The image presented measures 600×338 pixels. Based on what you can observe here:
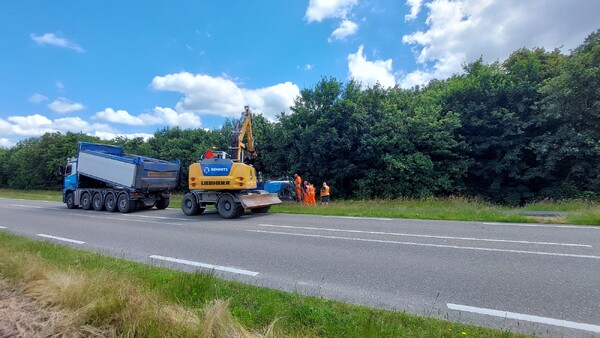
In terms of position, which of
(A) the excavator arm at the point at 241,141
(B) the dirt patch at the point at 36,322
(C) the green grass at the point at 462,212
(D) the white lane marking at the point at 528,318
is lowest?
(D) the white lane marking at the point at 528,318

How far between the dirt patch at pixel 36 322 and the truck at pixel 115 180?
13.6 meters

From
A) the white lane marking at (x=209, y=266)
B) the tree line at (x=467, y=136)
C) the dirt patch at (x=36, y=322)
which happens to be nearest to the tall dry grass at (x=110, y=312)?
the dirt patch at (x=36, y=322)

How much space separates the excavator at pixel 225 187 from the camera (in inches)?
523

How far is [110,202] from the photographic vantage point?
17.2 metres

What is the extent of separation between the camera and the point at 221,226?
1100 cm

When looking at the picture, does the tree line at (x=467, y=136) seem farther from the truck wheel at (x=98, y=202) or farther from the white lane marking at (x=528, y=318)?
the white lane marking at (x=528, y=318)

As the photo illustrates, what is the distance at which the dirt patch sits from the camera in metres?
3.03

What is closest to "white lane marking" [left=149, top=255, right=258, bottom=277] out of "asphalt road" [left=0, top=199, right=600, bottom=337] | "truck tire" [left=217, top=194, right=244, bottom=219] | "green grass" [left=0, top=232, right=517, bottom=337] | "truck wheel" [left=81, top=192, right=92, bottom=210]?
"asphalt road" [left=0, top=199, right=600, bottom=337]

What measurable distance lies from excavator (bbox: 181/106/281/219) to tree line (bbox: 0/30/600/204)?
31.3 ft

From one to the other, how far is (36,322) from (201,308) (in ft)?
5.13

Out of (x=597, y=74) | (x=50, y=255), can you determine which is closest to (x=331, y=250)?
(x=50, y=255)

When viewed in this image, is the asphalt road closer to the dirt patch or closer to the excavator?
the excavator

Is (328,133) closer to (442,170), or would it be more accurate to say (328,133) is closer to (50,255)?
(442,170)

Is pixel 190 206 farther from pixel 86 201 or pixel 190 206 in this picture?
pixel 86 201
